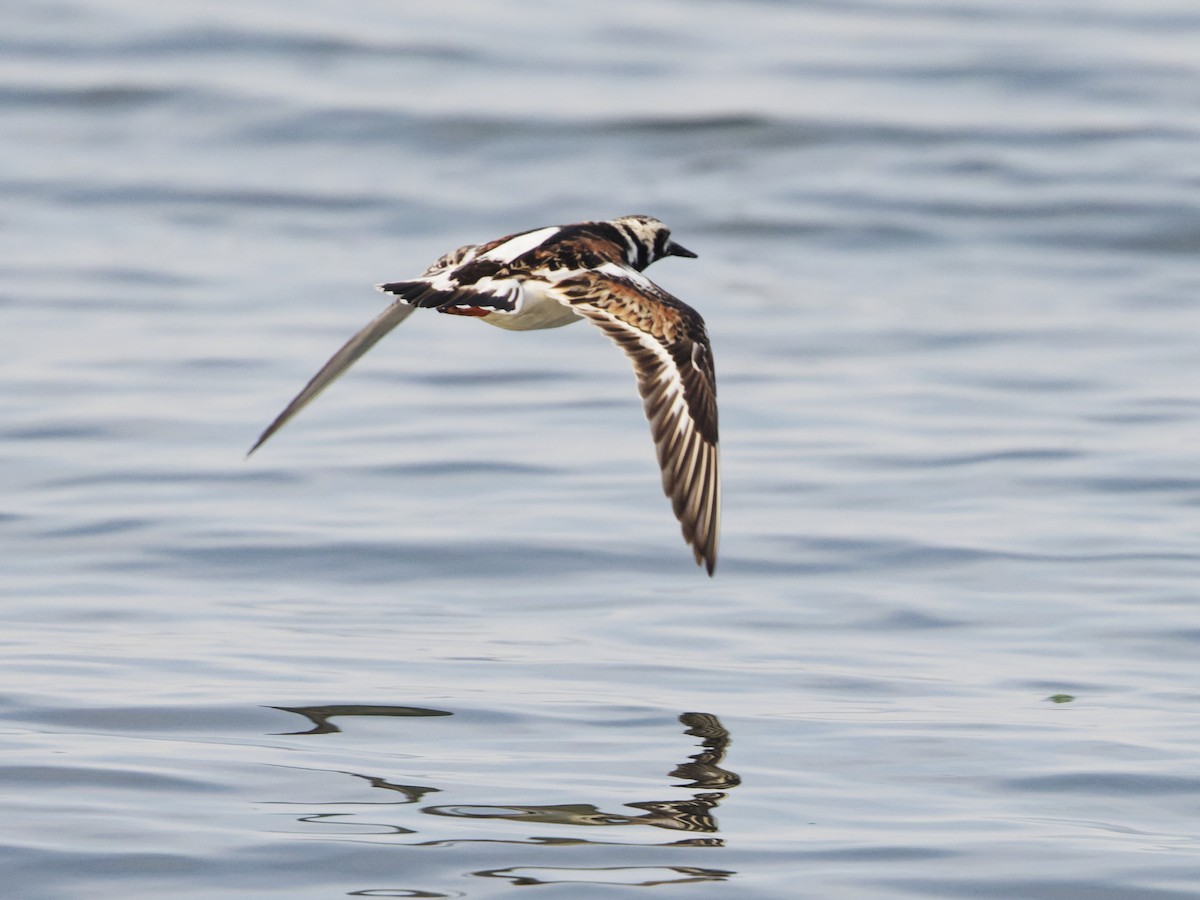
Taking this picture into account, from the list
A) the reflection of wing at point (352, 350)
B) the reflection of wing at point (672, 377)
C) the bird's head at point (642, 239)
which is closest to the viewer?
the reflection of wing at point (672, 377)

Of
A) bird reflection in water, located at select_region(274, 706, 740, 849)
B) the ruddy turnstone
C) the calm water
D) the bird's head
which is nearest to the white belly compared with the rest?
the ruddy turnstone

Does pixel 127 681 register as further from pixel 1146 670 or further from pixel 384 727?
pixel 1146 670

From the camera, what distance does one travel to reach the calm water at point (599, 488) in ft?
17.4

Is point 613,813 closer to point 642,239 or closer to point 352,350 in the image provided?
point 352,350

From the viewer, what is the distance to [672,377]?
601 centimetres

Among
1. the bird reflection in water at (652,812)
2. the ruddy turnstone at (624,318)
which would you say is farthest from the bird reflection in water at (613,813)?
the ruddy turnstone at (624,318)

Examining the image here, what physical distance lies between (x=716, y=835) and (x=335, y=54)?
15.1 metres

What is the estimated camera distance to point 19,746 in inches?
225

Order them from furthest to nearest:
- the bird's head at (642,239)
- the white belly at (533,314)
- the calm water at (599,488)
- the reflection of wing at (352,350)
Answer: the bird's head at (642,239), the reflection of wing at (352,350), the white belly at (533,314), the calm water at (599,488)

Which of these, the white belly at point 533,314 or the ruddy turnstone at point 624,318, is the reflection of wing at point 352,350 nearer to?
the ruddy turnstone at point 624,318

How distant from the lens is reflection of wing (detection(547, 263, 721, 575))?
5.85 metres

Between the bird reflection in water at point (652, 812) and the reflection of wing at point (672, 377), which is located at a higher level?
the reflection of wing at point (672, 377)

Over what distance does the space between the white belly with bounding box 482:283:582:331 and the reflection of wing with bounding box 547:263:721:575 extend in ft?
0.19

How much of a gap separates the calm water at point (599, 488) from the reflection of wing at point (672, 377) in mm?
618
